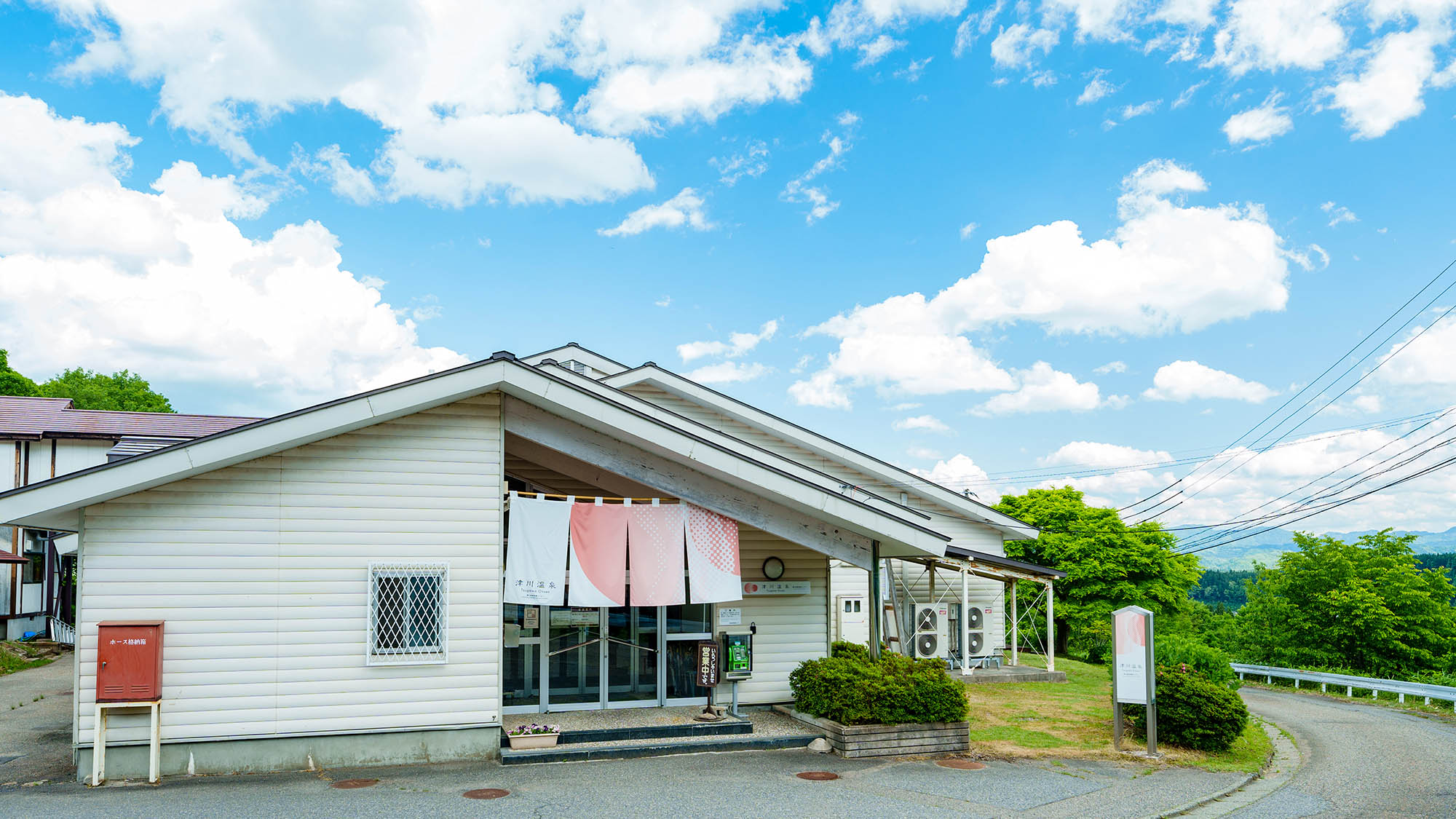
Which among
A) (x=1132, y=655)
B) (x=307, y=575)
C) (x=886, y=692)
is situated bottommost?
(x=886, y=692)

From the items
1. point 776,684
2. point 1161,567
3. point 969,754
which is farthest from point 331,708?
point 1161,567

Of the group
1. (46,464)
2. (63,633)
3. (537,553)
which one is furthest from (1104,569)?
(46,464)

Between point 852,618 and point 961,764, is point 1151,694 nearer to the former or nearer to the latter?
point 961,764

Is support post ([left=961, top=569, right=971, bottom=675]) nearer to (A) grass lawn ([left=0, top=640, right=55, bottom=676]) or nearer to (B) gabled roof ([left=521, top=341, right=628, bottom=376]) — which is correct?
(B) gabled roof ([left=521, top=341, right=628, bottom=376])

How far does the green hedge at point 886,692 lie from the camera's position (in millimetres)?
10453

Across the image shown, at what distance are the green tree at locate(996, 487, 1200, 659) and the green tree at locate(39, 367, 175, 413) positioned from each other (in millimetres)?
54245

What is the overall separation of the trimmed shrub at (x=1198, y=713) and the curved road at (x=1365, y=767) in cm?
83

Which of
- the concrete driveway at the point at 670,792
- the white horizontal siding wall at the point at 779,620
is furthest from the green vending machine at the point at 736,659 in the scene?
the concrete driveway at the point at 670,792

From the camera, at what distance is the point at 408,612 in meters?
9.52

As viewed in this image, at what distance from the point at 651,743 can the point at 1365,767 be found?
8.56m

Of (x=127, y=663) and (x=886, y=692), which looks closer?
(x=127, y=663)

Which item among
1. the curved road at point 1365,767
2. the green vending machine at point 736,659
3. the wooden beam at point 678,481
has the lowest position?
the curved road at point 1365,767

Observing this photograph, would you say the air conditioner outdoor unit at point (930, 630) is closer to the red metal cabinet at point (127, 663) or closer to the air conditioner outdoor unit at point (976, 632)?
the air conditioner outdoor unit at point (976, 632)

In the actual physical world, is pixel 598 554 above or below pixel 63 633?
above
